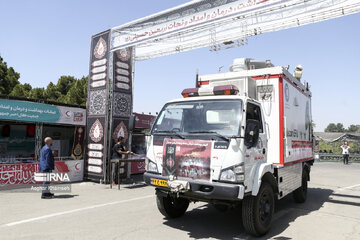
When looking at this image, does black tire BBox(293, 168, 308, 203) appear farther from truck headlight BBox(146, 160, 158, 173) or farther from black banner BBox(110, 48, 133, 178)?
black banner BBox(110, 48, 133, 178)

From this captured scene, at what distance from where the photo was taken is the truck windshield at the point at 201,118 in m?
4.51

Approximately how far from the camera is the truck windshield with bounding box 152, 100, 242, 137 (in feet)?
14.8

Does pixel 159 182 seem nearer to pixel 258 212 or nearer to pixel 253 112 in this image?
pixel 258 212

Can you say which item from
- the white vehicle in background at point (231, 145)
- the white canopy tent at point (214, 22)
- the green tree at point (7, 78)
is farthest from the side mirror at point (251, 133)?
the green tree at point (7, 78)

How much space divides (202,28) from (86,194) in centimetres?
651

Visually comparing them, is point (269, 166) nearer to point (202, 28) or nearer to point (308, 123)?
point (308, 123)

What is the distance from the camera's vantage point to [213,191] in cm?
416

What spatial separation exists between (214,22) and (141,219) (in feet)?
20.4

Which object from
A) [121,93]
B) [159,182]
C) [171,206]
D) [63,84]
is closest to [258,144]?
[159,182]

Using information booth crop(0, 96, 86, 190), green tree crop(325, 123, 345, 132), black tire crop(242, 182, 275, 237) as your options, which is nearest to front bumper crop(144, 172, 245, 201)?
black tire crop(242, 182, 275, 237)

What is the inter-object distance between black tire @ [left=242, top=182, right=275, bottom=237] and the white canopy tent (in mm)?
4854

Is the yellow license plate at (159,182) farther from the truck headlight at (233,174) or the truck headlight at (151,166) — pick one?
the truck headlight at (233,174)

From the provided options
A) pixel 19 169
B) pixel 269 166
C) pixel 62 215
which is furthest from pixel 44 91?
pixel 269 166

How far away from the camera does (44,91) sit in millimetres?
36062
